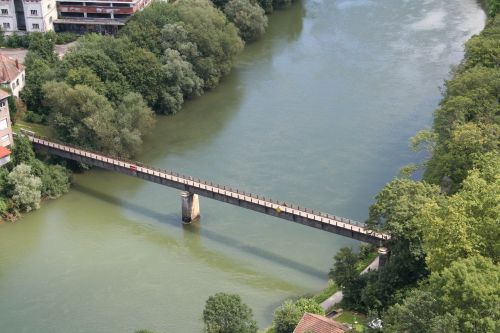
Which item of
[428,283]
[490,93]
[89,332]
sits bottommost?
[89,332]

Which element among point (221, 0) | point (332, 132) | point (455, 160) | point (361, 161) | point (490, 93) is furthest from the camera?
point (221, 0)

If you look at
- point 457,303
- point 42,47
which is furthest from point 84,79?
point 457,303

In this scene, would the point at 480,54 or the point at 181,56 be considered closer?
the point at 480,54

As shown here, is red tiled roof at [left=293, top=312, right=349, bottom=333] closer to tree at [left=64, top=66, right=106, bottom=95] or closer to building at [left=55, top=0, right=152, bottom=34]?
tree at [left=64, top=66, right=106, bottom=95]

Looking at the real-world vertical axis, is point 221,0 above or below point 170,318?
above

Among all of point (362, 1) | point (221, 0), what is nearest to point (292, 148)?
point (221, 0)

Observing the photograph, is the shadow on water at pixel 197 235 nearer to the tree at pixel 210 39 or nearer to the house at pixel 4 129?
the house at pixel 4 129

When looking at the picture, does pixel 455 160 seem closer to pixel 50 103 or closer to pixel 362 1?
pixel 50 103

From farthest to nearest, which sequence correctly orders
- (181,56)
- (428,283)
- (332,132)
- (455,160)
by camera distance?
(181,56)
(332,132)
(455,160)
(428,283)
